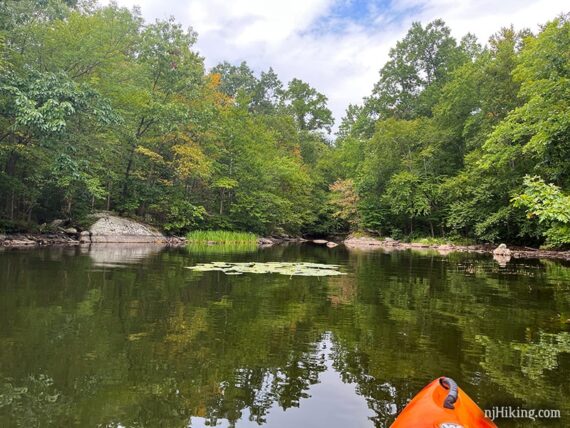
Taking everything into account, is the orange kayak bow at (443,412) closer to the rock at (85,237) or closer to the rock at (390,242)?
the rock at (85,237)

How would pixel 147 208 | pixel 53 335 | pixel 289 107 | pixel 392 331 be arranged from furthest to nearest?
1. pixel 289 107
2. pixel 147 208
3. pixel 392 331
4. pixel 53 335

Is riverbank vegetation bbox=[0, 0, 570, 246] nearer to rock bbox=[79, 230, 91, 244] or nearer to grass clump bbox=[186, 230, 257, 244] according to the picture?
grass clump bbox=[186, 230, 257, 244]

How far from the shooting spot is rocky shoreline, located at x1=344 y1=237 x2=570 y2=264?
A: 845 inches

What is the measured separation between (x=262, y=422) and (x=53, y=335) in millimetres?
2971

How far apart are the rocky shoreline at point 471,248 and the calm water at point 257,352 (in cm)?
1297

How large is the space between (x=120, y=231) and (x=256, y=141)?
651 inches

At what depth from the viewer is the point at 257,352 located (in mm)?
4508

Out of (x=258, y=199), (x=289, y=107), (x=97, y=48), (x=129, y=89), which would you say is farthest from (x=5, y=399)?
(x=289, y=107)

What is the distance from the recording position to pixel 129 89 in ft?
82.7

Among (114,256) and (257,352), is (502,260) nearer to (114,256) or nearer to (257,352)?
(114,256)

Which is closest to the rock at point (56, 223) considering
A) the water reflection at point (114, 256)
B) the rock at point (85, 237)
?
the rock at point (85, 237)

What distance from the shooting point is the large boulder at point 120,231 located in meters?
23.1

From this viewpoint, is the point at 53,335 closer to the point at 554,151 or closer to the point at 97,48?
the point at 554,151

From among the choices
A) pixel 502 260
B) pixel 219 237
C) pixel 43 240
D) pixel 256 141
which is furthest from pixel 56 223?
pixel 502 260
